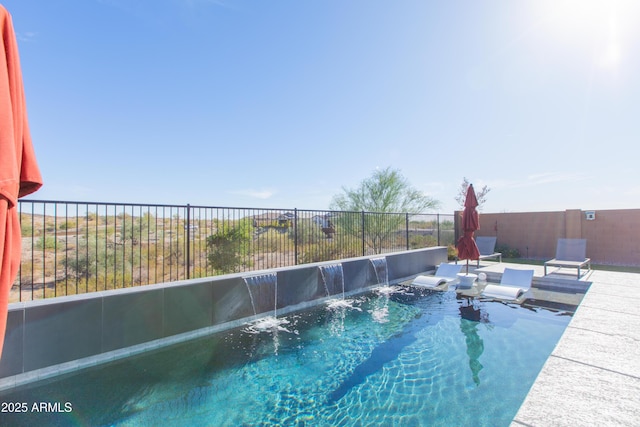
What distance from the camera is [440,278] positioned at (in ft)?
25.6

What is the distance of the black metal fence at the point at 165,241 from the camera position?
4.64 m

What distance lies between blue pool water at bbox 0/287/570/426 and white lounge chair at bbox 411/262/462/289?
2285 millimetres

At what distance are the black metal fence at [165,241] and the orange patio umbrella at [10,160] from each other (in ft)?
10.9

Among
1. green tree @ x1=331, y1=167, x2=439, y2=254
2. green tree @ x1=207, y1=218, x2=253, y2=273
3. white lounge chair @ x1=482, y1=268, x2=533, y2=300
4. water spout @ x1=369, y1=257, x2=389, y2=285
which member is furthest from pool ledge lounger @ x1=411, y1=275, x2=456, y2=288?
green tree @ x1=331, y1=167, x2=439, y2=254

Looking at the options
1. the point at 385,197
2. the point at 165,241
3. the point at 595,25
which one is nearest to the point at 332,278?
the point at 165,241

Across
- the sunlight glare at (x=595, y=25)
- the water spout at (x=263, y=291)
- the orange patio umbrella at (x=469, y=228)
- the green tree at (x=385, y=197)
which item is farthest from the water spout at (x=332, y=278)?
the sunlight glare at (x=595, y=25)

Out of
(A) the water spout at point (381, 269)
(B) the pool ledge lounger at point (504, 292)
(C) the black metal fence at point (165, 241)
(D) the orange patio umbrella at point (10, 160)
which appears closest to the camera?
(D) the orange patio umbrella at point (10, 160)

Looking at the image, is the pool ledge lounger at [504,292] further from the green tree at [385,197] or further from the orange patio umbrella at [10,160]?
the orange patio umbrella at [10,160]

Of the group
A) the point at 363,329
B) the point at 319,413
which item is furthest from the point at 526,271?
the point at 319,413

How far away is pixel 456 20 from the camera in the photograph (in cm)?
780

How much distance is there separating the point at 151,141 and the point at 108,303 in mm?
8670

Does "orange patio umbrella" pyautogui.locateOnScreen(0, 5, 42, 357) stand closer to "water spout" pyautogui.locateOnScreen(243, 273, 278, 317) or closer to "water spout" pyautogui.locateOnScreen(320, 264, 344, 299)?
"water spout" pyautogui.locateOnScreen(243, 273, 278, 317)

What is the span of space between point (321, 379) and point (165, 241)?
6.50m

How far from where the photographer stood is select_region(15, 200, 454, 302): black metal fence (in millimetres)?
4641
